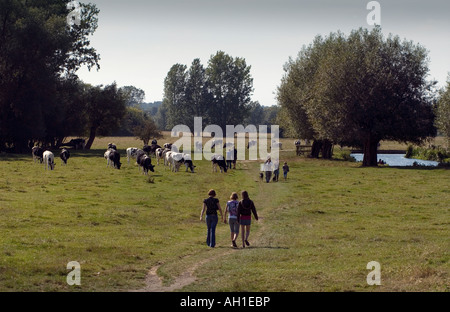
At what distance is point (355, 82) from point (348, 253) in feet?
143

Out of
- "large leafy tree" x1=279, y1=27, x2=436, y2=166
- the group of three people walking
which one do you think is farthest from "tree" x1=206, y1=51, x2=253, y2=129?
the group of three people walking

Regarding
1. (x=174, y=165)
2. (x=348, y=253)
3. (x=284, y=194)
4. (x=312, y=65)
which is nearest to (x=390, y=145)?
(x=312, y=65)

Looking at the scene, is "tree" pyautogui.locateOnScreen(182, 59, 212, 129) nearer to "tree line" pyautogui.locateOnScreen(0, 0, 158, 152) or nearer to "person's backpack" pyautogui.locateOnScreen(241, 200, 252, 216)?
"tree line" pyautogui.locateOnScreen(0, 0, 158, 152)

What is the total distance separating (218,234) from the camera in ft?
83.4

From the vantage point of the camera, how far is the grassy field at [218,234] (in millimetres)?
16328

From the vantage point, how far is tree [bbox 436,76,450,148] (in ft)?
181

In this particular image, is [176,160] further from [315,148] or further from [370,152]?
[315,148]

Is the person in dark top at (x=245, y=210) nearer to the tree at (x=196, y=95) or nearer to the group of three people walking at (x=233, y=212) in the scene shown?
the group of three people walking at (x=233, y=212)

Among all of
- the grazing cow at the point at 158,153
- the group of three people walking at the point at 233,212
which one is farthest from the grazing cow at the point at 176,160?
the group of three people walking at the point at 233,212

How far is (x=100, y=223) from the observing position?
2544 centimetres

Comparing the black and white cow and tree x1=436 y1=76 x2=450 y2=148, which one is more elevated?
tree x1=436 y1=76 x2=450 y2=148

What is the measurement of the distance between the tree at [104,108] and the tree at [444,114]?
48.5 meters

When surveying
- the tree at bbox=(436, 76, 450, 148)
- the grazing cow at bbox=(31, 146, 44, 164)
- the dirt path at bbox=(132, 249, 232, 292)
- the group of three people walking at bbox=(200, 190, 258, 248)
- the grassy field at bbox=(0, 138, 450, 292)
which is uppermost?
the tree at bbox=(436, 76, 450, 148)

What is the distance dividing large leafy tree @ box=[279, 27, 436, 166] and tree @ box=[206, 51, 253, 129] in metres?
75.3
